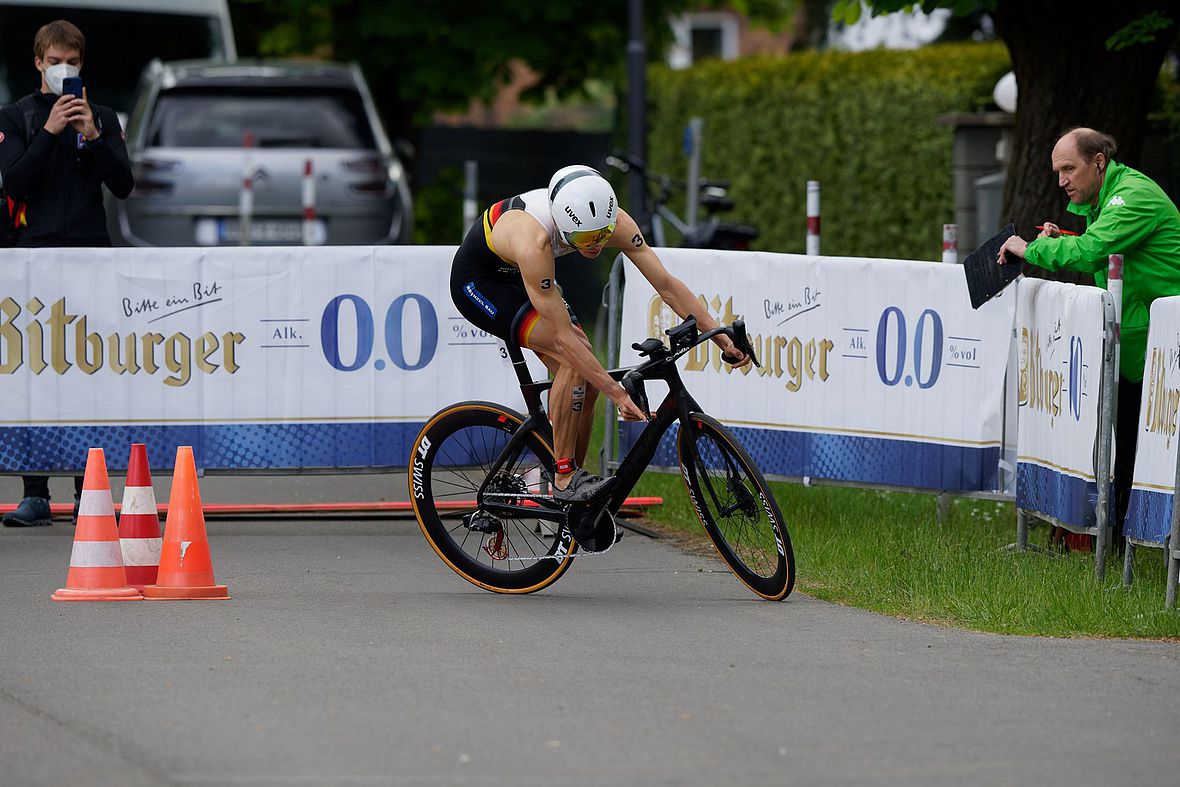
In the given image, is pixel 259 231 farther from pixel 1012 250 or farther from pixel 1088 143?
pixel 1088 143

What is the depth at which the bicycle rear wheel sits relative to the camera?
8.19 m

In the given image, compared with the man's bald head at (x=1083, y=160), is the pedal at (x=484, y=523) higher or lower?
lower

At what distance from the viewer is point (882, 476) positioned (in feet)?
31.4

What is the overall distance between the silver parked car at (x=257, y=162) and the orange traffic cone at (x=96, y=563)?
8899mm

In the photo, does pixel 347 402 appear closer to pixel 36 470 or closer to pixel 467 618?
pixel 36 470

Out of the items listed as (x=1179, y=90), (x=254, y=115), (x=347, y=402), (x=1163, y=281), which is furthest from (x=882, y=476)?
(x=254, y=115)

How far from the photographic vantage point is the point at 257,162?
16.9 m

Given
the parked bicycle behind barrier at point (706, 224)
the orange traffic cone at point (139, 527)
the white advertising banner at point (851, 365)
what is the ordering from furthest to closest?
the parked bicycle behind barrier at point (706, 224), the white advertising banner at point (851, 365), the orange traffic cone at point (139, 527)

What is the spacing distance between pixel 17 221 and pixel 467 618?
3798mm

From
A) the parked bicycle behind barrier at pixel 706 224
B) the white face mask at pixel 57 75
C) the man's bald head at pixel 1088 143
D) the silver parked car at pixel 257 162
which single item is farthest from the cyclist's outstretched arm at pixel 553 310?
the silver parked car at pixel 257 162

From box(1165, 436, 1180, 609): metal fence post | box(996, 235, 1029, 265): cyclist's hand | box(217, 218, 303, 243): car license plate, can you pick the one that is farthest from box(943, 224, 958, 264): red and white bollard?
box(217, 218, 303, 243): car license plate

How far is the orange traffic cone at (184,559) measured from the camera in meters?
8.00

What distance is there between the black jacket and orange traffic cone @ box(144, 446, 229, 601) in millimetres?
2420

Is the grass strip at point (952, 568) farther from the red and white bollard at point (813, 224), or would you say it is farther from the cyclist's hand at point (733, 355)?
the red and white bollard at point (813, 224)
